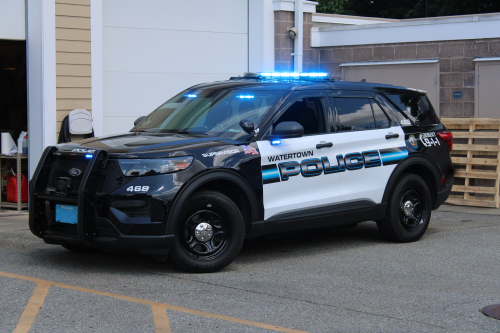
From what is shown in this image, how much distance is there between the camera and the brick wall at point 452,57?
12.5 m

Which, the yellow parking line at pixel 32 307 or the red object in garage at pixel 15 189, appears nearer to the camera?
the yellow parking line at pixel 32 307

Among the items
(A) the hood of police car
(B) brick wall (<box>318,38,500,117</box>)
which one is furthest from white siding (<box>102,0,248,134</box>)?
(A) the hood of police car

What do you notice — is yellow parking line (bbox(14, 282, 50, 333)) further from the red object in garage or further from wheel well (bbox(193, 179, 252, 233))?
the red object in garage

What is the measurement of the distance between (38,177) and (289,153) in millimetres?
2529

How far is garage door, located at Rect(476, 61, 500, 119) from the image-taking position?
12.3 metres

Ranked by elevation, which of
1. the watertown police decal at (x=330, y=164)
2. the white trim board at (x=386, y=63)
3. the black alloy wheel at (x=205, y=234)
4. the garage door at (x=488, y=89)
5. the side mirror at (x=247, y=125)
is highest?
the white trim board at (x=386, y=63)

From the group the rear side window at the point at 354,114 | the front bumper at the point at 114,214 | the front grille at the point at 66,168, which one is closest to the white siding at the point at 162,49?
the front grille at the point at 66,168

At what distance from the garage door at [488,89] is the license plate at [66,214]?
8655 millimetres

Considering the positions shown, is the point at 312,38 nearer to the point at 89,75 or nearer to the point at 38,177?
the point at 89,75

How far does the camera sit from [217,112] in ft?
23.7

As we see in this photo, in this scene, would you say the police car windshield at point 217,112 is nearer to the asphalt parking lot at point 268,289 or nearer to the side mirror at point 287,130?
the side mirror at point 287,130

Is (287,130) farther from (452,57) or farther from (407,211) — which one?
(452,57)

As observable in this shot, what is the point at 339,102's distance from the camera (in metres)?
7.71

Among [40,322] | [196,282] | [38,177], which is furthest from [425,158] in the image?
[40,322]
